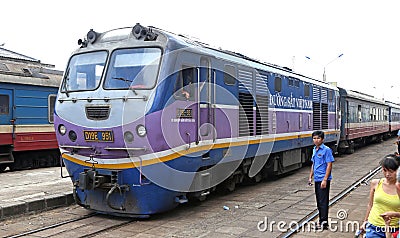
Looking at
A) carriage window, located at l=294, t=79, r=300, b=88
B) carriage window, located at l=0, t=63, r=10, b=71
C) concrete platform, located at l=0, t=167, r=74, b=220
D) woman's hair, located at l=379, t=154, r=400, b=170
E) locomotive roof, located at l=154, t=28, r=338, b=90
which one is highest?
carriage window, located at l=0, t=63, r=10, b=71

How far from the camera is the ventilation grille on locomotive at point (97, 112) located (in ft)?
24.5

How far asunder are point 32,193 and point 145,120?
3.75 meters

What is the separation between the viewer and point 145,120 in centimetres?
709

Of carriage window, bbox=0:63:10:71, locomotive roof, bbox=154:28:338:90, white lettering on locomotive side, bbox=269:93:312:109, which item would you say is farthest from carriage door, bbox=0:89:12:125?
white lettering on locomotive side, bbox=269:93:312:109

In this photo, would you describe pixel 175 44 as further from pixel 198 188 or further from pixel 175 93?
pixel 198 188

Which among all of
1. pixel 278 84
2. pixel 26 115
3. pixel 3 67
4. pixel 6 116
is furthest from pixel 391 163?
pixel 3 67

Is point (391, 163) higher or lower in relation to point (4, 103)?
lower

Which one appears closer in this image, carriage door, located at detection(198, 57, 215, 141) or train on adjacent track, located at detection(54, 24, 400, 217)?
train on adjacent track, located at detection(54, 24, 400, 217)

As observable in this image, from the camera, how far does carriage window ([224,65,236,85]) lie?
921 centimetres

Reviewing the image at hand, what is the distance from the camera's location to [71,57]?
8625 mm

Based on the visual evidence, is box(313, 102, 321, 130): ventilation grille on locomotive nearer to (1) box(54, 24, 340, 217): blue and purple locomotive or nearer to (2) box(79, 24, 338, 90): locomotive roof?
(2) box(79, 24, 338, 90): locomotive roof

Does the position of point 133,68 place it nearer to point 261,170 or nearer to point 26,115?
point 261,170

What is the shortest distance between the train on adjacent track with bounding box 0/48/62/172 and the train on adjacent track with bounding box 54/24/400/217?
5.86m

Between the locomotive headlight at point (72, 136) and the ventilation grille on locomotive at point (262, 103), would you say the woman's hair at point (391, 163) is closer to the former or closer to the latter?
the locomotive headlight at point (72, 136)
